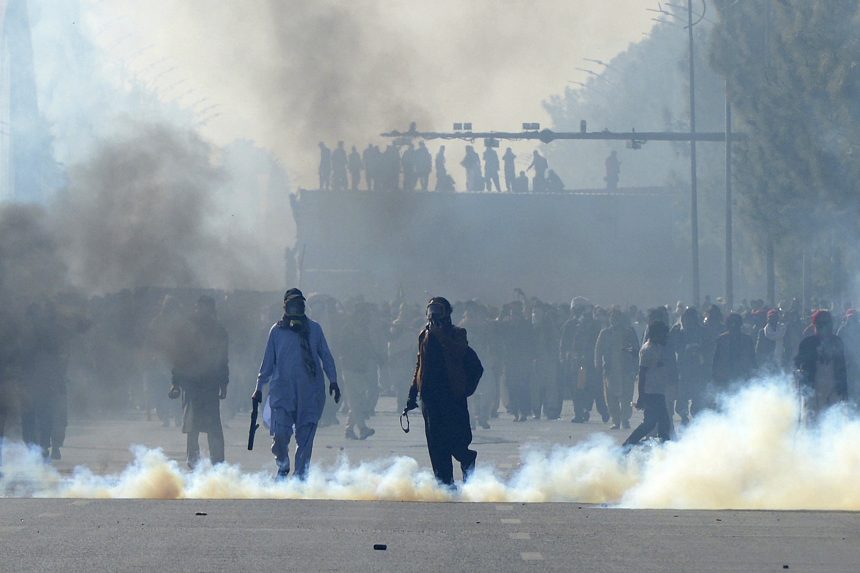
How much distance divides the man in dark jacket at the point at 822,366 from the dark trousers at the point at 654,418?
51.6 inches

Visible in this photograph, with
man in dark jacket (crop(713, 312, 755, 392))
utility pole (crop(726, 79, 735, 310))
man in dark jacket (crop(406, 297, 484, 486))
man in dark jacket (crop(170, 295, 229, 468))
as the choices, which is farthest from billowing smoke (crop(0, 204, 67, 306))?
utility pole (crop(726, 79, 735, 310))

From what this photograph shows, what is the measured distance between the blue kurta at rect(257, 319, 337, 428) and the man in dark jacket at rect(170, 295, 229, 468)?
271 centimetres

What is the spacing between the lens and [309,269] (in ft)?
224

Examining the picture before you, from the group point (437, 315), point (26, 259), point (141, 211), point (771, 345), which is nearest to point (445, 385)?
point (437, 315)

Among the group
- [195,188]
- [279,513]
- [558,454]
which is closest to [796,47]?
[195,188]

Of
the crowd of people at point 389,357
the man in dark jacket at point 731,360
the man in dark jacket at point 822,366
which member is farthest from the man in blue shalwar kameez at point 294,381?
the man in dark jacket at point 731,360

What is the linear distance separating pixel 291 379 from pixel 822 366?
18.6ft

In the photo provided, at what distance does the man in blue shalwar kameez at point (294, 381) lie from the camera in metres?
14.5

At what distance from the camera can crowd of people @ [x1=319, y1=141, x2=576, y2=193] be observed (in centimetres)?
5775

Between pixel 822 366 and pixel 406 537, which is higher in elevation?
pixel 822 366

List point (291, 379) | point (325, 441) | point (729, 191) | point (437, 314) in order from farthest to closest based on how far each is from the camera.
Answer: point (729, 191) < point (325, 441) < point (291, 379) < point (437, 314)

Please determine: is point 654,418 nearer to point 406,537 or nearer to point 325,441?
point 325,441

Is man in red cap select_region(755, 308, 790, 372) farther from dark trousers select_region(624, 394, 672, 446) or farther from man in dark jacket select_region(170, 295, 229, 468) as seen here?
man in dark jacket select_region(170, 295, 229, 468)

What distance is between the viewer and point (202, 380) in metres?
17.4
